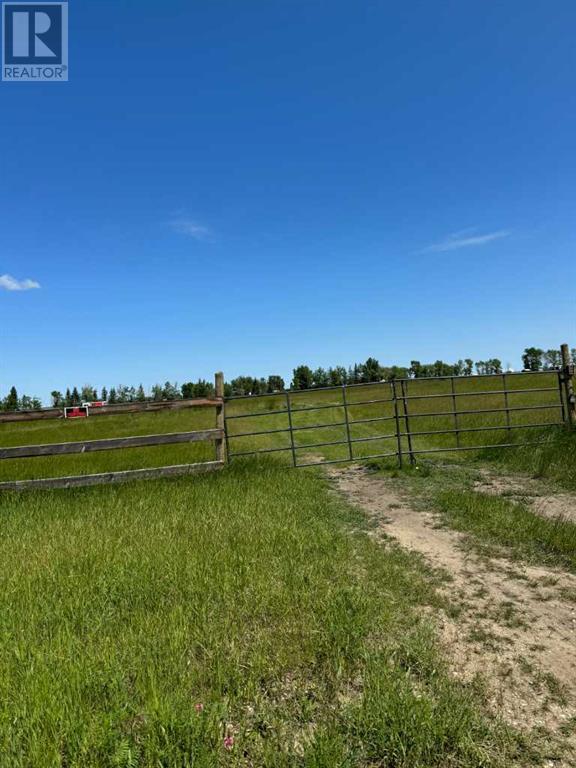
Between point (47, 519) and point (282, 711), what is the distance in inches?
197

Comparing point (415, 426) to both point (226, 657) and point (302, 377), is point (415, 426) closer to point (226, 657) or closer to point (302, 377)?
point (226, 657)

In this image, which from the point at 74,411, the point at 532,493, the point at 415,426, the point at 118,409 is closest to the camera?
the point at 532,493

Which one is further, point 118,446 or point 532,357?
point 532,357

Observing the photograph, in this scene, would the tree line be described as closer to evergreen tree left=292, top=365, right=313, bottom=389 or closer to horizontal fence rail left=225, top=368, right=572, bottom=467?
evergreen tree left=292, top=365, right=313, bottom=389

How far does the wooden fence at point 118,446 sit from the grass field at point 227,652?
2759 millimetres

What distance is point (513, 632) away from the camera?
3.25m

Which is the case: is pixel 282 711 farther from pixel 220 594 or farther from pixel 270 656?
pixel 220 594

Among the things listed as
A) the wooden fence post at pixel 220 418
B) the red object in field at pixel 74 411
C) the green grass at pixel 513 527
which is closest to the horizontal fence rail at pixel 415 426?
the wooden fence post at pixel 220 418

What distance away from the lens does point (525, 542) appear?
511 cm

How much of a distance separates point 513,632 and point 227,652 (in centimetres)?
214

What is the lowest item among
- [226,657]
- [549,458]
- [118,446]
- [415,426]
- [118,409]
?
[415,426]

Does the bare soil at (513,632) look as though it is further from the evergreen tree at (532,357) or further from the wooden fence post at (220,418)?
the evergreen tree at (532,357)

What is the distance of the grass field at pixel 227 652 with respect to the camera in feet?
6.93

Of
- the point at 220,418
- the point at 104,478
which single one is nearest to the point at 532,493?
the point at 220,418
